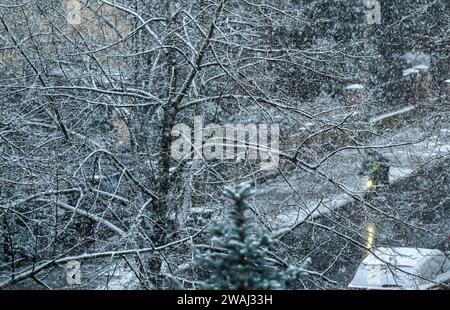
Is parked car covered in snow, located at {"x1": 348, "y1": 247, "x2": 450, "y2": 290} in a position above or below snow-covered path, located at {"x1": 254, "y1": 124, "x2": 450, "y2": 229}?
below

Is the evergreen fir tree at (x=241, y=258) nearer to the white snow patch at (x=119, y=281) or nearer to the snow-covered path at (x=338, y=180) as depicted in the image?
the white snow patch at (x=119, y=281)

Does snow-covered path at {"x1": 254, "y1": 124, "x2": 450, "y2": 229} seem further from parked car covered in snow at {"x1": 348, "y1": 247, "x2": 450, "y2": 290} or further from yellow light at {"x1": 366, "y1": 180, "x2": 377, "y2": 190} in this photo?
parked car covered in snow at {"x1": 348, "y1": 247, "x2": 450, "y2": 290}

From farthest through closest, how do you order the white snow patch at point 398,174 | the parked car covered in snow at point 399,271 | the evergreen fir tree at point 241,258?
the parked car covered in snow at point 399,271 < the white snow patch at point 398,174 < the evergreen fir tree at point 241,258

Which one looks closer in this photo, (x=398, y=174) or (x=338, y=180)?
(x=338, y=180)

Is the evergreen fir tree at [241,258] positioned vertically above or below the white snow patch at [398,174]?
below

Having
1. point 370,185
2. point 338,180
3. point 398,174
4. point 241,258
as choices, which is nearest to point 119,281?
point 338,180

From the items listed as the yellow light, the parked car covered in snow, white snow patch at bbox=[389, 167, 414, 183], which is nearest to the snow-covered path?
white snow patch at bbox=[389, 167, 414, 183]

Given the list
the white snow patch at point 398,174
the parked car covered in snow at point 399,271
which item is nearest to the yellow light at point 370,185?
the white snow patch at point 398,174

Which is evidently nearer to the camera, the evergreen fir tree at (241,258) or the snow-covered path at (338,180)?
the evergreen fir tree at (241,258)

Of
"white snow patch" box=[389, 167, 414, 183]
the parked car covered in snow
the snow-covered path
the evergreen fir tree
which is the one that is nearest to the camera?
the evergreen fir tree

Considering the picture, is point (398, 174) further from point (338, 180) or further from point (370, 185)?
point (338, 180)

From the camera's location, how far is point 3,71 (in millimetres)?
9898

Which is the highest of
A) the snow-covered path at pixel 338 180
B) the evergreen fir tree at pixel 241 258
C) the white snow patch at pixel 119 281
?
the snow-covered path at pixel 338 180

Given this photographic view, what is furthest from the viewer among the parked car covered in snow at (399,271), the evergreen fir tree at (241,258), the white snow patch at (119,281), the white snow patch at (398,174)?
→ the parked car covered in snow at (399,271)
